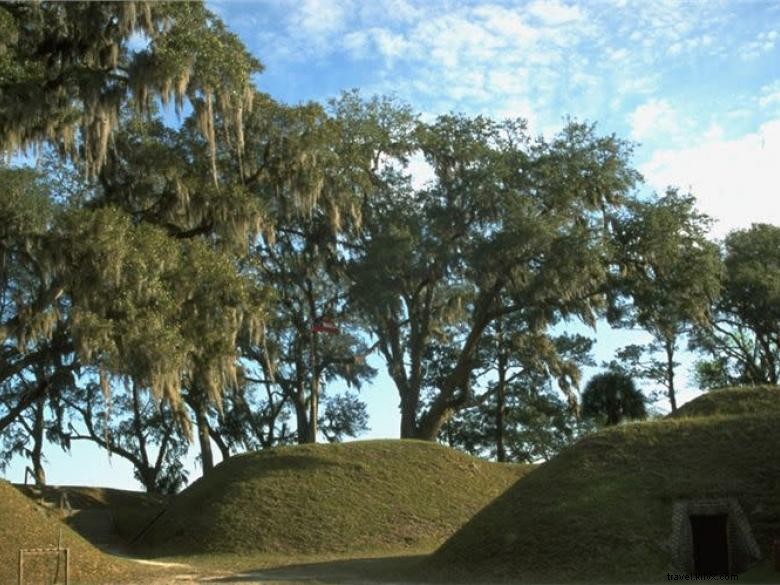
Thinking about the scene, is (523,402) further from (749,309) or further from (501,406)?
(749,309)

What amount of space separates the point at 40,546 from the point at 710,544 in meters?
15.9

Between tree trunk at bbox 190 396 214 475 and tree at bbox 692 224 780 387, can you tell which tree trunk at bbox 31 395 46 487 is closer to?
tree trunk at bbox 190 396 214 475

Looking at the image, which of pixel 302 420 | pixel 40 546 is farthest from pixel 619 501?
pixel 302 420

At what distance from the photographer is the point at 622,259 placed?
3841cm

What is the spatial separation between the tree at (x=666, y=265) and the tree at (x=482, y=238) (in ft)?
4.45

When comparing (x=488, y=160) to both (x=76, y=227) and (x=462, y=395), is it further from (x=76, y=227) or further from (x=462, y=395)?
(x=76, y=227)

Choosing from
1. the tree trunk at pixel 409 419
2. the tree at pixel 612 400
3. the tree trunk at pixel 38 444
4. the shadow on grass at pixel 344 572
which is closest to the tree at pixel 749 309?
the tree at pixel 612 400

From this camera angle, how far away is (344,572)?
76.7 feet

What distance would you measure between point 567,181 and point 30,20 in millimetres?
23288

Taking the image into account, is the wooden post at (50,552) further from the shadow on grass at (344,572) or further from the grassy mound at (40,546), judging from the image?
the shadow on grass at (344,572)

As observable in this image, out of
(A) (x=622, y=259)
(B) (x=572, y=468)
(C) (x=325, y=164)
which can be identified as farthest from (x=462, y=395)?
(B) (x=572, y=468)

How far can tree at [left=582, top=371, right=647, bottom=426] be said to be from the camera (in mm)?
42344

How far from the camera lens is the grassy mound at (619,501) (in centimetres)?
2042

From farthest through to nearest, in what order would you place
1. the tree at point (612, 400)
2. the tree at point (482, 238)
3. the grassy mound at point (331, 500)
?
the tree at point (612, 400), the tree at point (482, 238), the grassy mound at point (331, 500)
